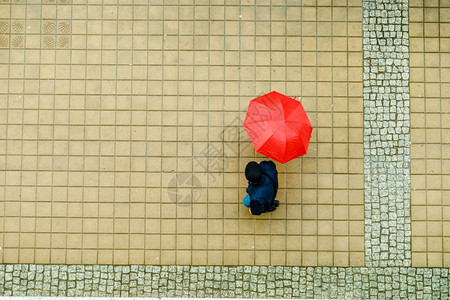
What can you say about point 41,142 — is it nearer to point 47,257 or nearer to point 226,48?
point 47,257

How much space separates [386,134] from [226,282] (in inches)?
131

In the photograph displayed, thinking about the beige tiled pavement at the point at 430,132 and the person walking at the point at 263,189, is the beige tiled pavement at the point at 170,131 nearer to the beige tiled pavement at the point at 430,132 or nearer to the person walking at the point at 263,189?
the person walking at the point at 263,189

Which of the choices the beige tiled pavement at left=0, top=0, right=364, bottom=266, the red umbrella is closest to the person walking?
the red umbrella

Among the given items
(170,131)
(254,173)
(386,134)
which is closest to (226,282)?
(254,173)

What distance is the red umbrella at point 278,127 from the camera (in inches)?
181

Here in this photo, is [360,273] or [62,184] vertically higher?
[62,184]

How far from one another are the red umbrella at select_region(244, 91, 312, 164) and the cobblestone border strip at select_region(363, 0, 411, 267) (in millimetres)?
1428

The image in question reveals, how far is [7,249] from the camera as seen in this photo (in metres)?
5.43

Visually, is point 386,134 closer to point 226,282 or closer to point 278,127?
point 278,127

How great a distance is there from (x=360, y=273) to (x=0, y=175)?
5700 mm

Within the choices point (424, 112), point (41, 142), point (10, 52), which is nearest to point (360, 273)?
point (424, 112)

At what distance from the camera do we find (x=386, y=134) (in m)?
5.47

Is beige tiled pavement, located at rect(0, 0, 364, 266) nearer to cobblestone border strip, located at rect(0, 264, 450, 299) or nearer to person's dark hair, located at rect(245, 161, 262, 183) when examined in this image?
cobblestone border strip, located at rect(0, 264, 450, 299)

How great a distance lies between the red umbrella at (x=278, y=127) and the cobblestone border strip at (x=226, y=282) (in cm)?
195
